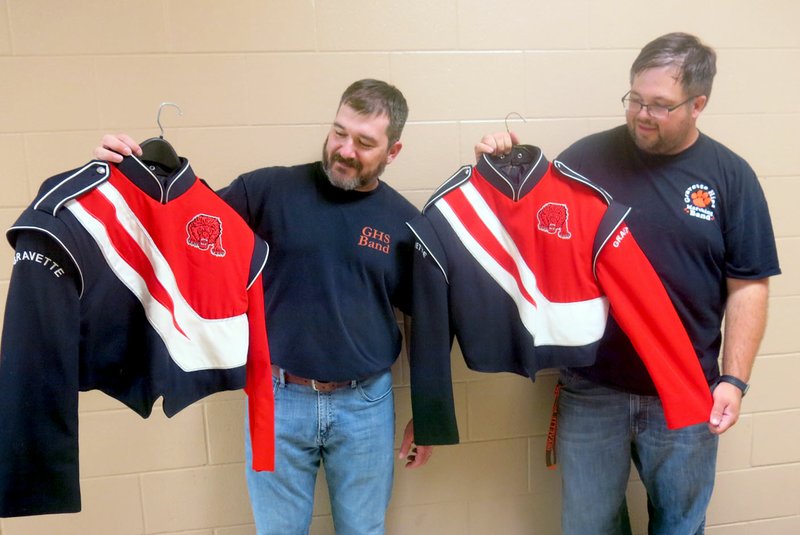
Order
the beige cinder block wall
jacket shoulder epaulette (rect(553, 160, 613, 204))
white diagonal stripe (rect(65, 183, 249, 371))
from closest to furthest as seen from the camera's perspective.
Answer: white diagonal stripe (rect(65, 183, 249, 371)) < jacket shoulder epaulette (rect(553, 160, 613, 204)) < the beige cinder block wall

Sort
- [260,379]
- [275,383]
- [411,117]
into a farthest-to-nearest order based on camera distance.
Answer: [411,117] → [275,383] → [260,379]

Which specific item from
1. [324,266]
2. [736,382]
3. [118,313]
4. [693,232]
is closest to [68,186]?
[118,313]

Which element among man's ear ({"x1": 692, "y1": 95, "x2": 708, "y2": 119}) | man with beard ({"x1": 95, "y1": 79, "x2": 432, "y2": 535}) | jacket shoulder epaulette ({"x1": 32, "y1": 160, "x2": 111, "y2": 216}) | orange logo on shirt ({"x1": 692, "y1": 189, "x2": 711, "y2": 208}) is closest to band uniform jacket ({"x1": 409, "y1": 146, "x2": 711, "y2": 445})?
man with beard ({"x1": 95, "y1": 79, "x2": 432, "y2": 535})

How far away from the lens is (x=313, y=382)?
1.48m

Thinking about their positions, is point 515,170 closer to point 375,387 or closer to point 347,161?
point 347,161

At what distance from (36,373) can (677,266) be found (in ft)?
5.02

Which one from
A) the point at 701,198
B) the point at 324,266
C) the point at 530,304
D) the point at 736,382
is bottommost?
the point at 736,382

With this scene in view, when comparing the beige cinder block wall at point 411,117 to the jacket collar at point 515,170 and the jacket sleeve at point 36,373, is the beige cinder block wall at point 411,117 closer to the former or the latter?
the jacket collar at point 515,170

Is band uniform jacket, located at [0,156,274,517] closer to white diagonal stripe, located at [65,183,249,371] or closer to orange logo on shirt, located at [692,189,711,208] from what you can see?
white diagonal stripe, located at [65,183,249,371]

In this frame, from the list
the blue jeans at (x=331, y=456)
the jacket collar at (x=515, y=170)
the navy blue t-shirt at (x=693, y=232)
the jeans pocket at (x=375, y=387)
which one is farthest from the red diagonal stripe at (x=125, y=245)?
the navy blue t-shirt at (x=693, y=232)

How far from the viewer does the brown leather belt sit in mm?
1480

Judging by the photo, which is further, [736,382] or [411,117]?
[411,117]

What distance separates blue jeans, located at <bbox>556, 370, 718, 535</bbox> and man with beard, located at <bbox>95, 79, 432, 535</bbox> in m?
0.56

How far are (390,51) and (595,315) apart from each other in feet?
3.29
